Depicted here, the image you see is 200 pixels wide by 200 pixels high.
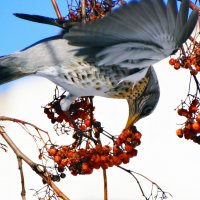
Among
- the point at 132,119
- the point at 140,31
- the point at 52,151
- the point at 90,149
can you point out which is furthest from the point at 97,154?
the point at 132,119

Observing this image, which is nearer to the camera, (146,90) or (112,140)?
(112,140)

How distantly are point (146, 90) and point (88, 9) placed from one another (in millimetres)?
642

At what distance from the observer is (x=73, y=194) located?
9.52m

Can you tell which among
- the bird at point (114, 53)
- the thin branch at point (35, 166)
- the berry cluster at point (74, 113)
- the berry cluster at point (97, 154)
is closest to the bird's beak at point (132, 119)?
the bird at point (114, 53)

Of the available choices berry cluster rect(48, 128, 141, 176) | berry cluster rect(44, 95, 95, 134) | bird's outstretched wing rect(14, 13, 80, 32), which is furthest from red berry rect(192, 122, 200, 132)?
bird's outstretched wing rect(14, 13, 80, 32)

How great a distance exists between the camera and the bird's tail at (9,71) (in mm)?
2875

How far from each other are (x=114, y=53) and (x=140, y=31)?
248mm

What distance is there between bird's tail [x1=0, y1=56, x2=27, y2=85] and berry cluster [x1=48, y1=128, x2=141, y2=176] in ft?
1.23

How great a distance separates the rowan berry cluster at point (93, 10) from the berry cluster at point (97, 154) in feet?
1.47

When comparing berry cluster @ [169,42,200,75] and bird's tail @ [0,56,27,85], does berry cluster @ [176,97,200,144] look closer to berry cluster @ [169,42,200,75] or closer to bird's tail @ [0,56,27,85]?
berry cluster @ [169,42,200,75]

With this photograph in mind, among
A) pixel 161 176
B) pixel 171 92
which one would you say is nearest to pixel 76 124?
pixel 161 176

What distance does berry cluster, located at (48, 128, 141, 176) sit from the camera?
2572 mm

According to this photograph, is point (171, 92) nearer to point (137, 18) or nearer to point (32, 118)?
point (32, 118)

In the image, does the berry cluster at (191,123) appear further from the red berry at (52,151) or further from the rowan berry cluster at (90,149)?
the red berry at (52,151)
